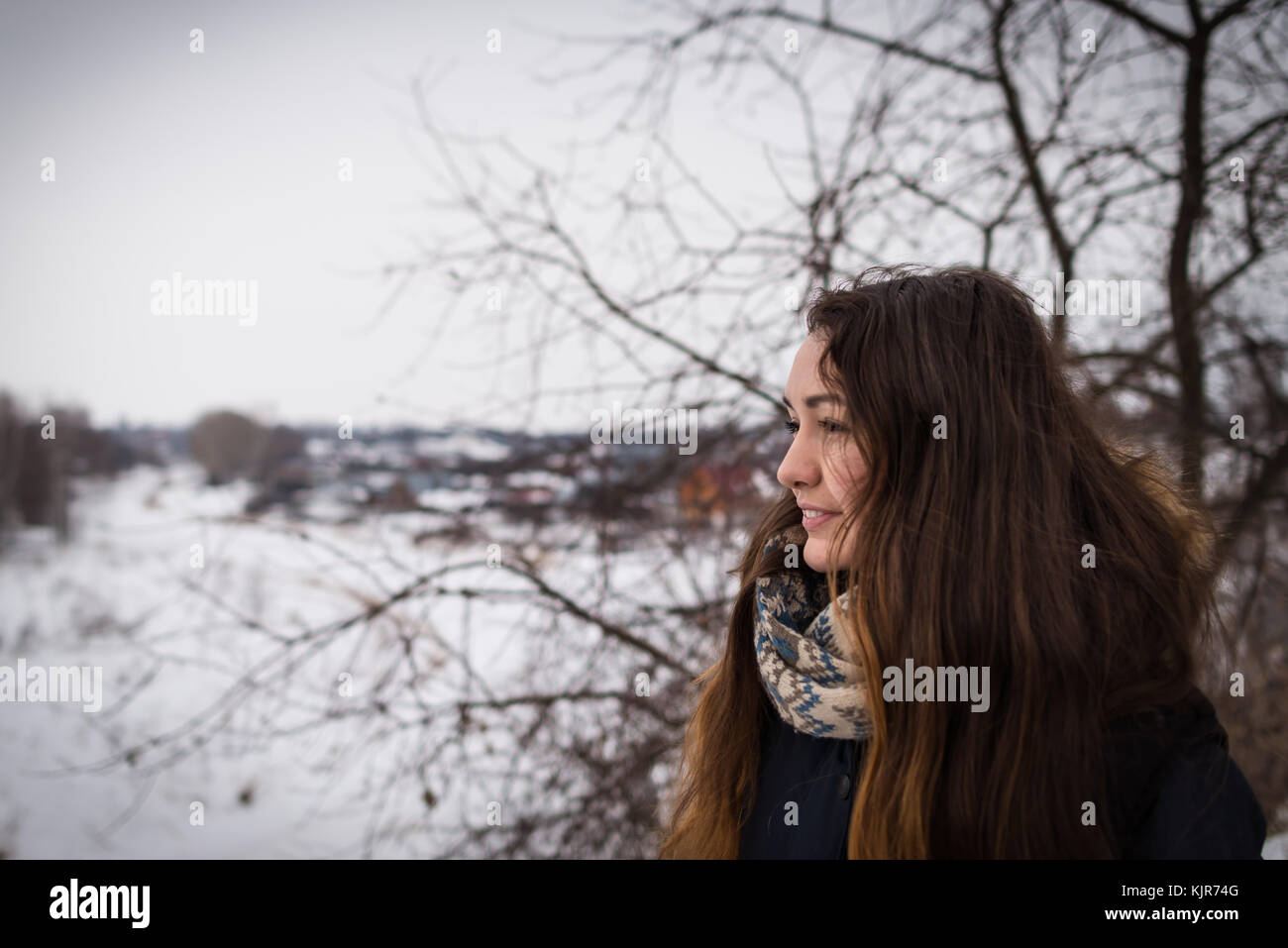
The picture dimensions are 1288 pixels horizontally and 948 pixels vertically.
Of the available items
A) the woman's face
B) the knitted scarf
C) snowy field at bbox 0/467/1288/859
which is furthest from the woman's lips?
snowy field at bbox 0/467/1288/859

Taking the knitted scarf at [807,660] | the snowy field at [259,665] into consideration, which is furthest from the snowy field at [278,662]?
the knitted scarf at [807,660]

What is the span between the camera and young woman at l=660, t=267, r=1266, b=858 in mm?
1108

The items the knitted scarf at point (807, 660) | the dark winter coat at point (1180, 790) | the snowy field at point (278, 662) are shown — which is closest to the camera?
the dark winter coat at point (1180, 790)

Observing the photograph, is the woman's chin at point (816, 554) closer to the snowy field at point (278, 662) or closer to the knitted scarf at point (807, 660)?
the knitted scarf at point (807, 660)

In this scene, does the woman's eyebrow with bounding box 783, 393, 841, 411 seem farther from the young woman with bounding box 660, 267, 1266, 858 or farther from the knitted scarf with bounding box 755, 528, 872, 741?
the knitted scarf with bounding box 755, 528, 872, 741

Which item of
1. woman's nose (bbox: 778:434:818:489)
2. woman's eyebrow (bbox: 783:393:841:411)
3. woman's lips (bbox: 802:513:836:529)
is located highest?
woman's eyebrow (bbox: 783:393:841:411)

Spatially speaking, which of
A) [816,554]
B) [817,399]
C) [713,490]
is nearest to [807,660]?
[816,554]

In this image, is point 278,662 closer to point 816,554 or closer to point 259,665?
point 259,665

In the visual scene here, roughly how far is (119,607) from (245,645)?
603 millimetres

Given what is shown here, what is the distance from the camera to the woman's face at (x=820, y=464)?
4.37 ft

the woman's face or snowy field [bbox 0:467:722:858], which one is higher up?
the woman's face

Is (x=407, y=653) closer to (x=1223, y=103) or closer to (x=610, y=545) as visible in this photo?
(x=610, y=545)

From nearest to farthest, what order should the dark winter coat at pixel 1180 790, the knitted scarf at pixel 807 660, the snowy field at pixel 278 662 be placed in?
the dark winter coat at pixel 1180 790, the knitted scarf at pixel 807 660, the snowy field at pixel 278 662

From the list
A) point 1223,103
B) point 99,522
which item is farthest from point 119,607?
point 1223,103
